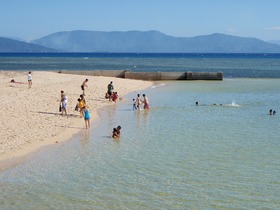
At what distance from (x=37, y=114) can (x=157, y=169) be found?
11141 millimetres

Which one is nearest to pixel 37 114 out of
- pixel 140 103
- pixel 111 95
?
pixel 140 103

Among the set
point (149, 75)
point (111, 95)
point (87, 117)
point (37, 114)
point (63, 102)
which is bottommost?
point (37, 114)

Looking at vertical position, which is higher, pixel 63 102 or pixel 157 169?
pixel 63 102

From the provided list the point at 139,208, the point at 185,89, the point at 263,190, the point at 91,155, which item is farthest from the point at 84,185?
the point at 185,89

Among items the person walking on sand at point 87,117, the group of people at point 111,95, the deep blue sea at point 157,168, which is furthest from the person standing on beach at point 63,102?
the group of people at point 111,95

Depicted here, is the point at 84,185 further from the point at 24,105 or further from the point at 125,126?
the point at 24,105

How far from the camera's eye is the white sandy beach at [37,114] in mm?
17917

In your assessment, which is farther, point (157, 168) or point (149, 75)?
point (149, 75)

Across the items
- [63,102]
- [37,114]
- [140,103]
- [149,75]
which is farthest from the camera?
[149,75]

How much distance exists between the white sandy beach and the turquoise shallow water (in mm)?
951

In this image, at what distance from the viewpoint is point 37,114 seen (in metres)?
24.4

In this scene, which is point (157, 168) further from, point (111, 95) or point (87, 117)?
point (111, 95)

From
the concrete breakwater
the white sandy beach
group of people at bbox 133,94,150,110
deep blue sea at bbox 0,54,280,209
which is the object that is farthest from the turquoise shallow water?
the concrete breakwater

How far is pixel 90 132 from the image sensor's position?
69.5ft
